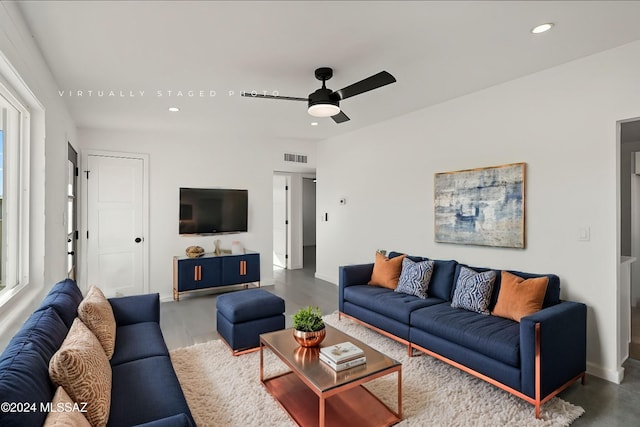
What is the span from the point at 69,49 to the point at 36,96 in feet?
1.47

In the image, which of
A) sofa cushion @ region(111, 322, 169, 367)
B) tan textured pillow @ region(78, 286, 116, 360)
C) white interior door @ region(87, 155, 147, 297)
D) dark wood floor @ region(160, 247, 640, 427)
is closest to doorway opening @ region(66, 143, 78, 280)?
white interior door @ region(87, 155, 147, 297)

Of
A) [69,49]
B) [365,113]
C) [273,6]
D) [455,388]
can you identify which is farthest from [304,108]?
[455,388]

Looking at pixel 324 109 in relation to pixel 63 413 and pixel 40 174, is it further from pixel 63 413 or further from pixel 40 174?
pixel 63 413

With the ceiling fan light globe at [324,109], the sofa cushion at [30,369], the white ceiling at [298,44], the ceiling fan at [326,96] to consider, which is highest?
the white ceiling at [298,44]

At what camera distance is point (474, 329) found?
2.63 metres

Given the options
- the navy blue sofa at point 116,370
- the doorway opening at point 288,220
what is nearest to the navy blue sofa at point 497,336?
the navy blue sofa at point 116,370

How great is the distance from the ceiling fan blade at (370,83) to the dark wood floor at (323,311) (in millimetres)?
2689

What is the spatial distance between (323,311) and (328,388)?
8.55 ft

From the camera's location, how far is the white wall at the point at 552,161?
9.03ft

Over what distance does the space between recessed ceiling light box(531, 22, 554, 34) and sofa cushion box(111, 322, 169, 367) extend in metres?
3.47

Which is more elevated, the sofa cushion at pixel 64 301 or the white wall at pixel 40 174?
the white wall at pixel 40 174

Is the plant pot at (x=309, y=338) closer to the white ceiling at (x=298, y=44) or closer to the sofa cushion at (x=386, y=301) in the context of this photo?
the sofa cushion at (x=386, y=301)

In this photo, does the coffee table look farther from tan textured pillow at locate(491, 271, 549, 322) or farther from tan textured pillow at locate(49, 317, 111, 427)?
tan textured pillow at locate(491, 271, 549, 322)

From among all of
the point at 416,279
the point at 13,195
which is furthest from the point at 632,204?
the point at 13,195
